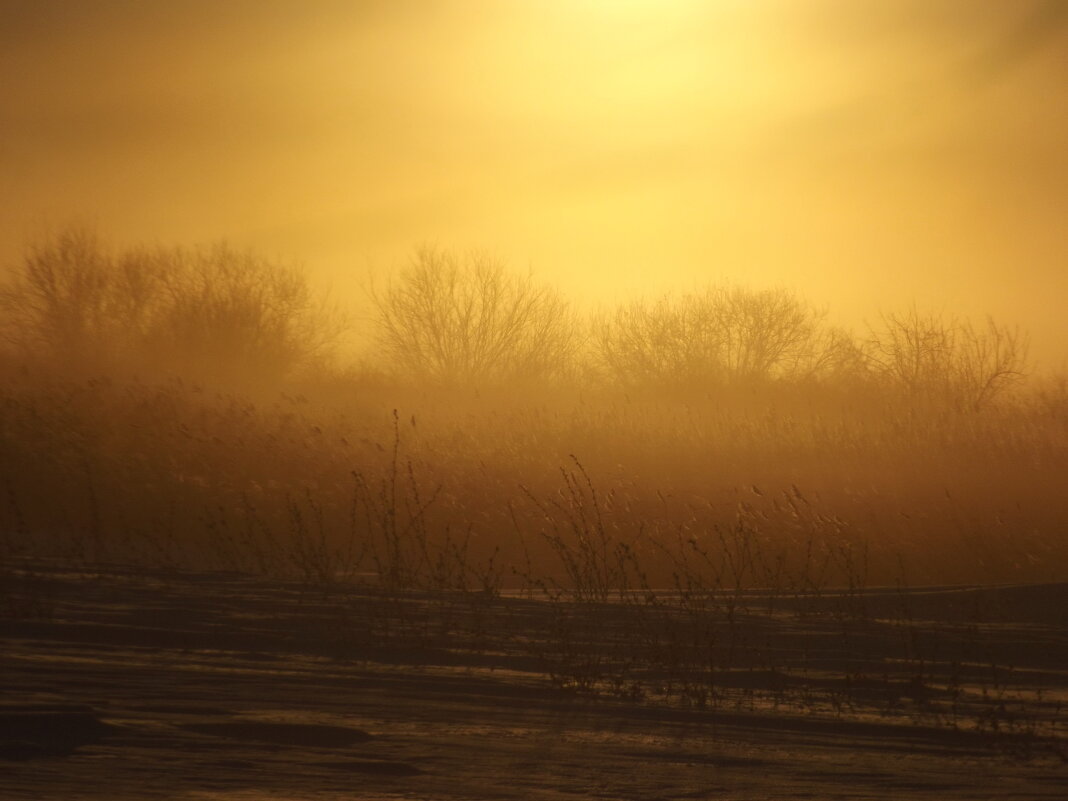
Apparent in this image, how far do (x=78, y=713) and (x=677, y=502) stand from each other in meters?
11.3

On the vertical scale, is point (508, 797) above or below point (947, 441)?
below

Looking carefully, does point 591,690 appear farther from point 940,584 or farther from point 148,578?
point 940,584

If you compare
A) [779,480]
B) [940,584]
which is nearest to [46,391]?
[779,480]

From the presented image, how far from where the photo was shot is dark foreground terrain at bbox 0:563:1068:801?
4930 millimetres

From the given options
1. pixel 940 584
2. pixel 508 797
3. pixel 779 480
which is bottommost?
pixel 508 797

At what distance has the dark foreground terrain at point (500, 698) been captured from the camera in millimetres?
4930

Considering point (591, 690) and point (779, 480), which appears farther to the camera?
point (779, 480)

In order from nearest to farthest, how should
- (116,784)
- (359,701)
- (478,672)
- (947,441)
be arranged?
(116,784)
(359,701)
(478,672)
(947,441)

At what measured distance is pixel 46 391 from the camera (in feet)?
62.2

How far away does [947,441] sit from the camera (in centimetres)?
2031

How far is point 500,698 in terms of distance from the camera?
6.58 metres

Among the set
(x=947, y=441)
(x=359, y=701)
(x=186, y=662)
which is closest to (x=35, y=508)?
(x=186, y=662)

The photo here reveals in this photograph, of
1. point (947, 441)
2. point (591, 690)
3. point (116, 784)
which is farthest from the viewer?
point (947, 441)

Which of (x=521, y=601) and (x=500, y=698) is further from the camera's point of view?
(x=521, y=601)
